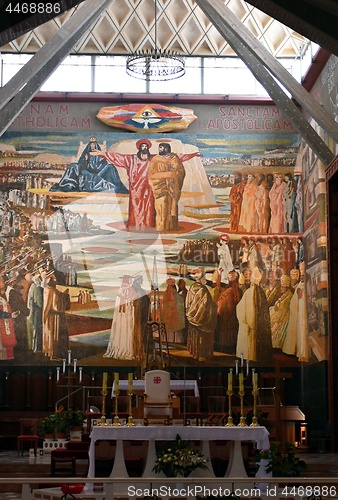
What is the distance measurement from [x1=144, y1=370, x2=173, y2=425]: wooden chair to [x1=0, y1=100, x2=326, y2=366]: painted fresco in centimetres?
679

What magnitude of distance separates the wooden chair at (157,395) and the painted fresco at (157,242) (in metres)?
6.79

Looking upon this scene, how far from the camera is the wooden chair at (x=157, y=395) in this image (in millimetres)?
10695

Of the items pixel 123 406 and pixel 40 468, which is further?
pixel 123 406

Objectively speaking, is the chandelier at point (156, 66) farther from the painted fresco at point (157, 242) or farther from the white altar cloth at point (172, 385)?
the white altar cloth at point (172, 385)

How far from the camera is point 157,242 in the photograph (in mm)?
18531

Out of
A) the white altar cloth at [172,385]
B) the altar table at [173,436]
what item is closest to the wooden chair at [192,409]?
the white altar cloth at [172,385]

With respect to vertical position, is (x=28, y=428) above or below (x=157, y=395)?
below

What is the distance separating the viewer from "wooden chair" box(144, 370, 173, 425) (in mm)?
10695

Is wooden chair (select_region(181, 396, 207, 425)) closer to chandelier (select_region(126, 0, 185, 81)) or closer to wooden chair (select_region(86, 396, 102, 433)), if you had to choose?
wooden chair (select_region(86, 396, 102, 433))

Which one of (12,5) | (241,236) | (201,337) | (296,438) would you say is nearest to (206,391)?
(201,337)

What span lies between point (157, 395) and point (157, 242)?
8045 millimetres

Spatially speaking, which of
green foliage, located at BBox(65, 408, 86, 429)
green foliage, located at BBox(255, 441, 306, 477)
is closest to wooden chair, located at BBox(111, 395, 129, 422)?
green foliage, located at BBox(65, 408, 86, 429)

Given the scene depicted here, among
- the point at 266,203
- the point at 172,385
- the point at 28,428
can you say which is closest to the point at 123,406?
the point at 28,428

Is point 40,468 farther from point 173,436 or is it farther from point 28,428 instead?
point 28,428
